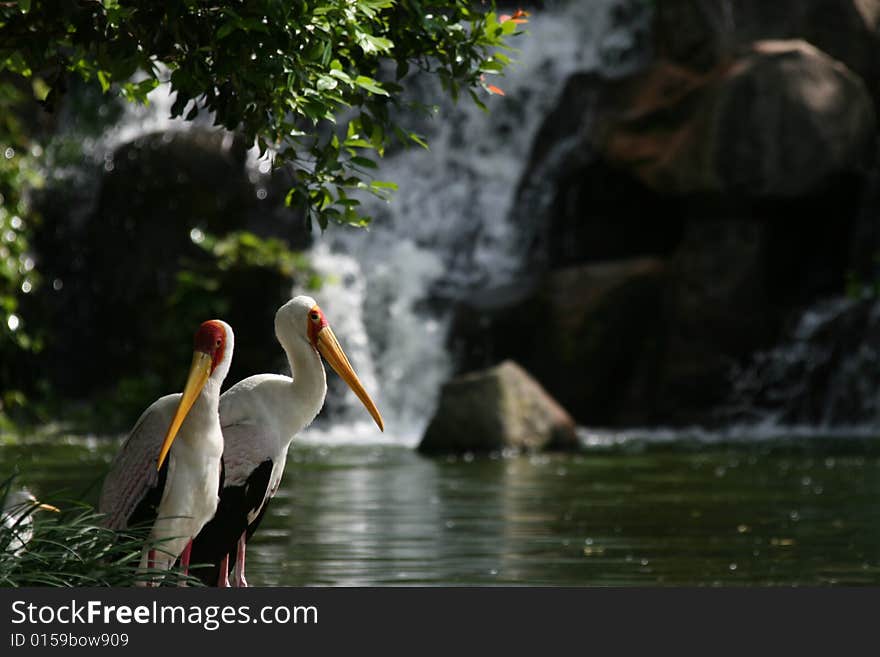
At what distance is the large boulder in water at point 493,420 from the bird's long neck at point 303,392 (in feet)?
36.7

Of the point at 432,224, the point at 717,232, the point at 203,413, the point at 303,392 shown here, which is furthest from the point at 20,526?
the point at 432,224

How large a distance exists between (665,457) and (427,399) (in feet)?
21.2

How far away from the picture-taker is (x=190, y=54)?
21.7 ft

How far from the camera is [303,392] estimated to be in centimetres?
711

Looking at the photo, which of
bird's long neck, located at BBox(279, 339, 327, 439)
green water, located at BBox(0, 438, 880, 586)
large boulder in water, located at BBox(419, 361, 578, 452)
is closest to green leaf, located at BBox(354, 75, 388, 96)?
bird's long neck, located at BBox(279, 339, 327, 439)

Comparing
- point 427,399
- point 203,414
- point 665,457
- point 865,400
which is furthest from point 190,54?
point 427,399

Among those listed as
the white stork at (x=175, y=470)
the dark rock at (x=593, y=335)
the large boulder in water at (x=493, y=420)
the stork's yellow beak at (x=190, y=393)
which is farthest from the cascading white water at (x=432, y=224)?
the stork's yellow beak at (x=190, y=393)

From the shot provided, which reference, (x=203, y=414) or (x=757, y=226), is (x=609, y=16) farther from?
(x=203, y=414)

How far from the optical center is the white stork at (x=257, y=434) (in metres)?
7.01

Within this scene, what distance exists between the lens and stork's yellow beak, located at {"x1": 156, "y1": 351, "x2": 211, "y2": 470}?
6.40 meters

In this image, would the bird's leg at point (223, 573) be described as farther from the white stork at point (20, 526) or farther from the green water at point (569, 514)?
the white stork at point (20, 526)

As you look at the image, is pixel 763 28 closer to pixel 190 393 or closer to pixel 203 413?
pixel 203 413

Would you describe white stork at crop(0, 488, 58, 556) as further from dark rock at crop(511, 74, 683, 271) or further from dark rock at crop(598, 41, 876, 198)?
dark rock at crop(511, 74, 683, 271)

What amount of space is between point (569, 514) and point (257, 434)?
5.86m
